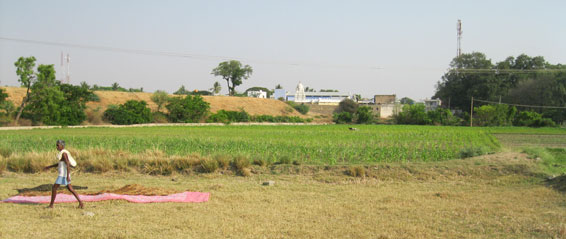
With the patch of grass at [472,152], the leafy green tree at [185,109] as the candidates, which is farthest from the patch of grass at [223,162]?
the leafy green tree at [185,109]

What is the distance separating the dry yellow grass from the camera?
5449 centimetres

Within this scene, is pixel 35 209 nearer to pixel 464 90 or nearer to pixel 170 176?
pixel 170 176

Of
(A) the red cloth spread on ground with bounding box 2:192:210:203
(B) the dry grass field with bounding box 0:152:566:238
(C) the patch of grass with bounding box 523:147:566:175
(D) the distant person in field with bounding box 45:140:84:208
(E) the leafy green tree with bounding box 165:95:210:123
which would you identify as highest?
(E) the leafy green tree with bounding box 165:95:210:123

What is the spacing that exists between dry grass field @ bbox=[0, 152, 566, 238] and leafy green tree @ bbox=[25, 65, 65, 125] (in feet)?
98.8

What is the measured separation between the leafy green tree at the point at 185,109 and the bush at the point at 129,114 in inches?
206

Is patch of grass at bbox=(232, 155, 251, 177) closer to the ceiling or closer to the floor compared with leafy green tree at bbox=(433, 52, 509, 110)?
closer to the floor

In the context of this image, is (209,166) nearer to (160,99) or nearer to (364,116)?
(160,99)

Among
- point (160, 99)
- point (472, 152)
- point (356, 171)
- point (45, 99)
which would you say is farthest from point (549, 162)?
point (160, 99)

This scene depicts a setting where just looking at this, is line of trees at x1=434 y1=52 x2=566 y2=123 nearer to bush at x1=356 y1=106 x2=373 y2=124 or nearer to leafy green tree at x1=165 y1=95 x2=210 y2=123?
bush at x1=356 y1=106 x2=373 y2=124

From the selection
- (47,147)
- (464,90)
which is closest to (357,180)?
(47,147)

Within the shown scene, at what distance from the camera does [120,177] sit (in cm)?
1455

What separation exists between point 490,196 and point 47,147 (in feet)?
60.7

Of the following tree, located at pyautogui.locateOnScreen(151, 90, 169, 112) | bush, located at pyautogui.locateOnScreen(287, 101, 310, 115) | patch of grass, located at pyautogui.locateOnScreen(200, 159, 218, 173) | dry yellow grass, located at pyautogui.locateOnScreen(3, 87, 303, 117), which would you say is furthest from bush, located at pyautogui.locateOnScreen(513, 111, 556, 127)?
patch of grass, located at pyautogui.locateOnScreen(200, 159, 218, 173)

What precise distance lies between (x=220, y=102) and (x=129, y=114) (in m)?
27.7
